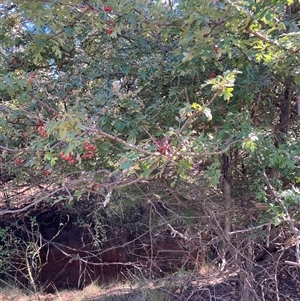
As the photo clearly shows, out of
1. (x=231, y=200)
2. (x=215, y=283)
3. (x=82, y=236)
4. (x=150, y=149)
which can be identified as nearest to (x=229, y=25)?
(x=150, y=149)

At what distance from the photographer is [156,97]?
3109 millimetres

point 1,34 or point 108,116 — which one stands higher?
point 1,34

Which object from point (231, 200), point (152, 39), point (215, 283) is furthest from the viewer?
point (215, 283)

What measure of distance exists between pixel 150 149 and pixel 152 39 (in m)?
1.33

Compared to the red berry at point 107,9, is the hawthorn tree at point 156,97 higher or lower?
lower

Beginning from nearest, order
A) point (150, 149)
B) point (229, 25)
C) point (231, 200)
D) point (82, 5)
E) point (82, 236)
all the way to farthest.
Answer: point (150, 149) → point (229, 25) → point (82, 5) → point (231, 200) → point (82, 236)

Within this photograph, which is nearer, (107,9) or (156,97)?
(107,9)

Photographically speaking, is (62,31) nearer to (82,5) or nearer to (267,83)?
(82,5)

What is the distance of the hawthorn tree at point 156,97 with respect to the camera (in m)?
2.30

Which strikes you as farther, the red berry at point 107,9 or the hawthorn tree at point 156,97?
the red berry at point 107,9

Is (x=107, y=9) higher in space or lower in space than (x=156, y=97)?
higher

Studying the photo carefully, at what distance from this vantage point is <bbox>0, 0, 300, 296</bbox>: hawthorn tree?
2297mm

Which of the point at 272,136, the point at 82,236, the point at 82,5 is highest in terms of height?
the point at 82,5

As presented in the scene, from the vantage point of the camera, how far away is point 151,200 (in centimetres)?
382
